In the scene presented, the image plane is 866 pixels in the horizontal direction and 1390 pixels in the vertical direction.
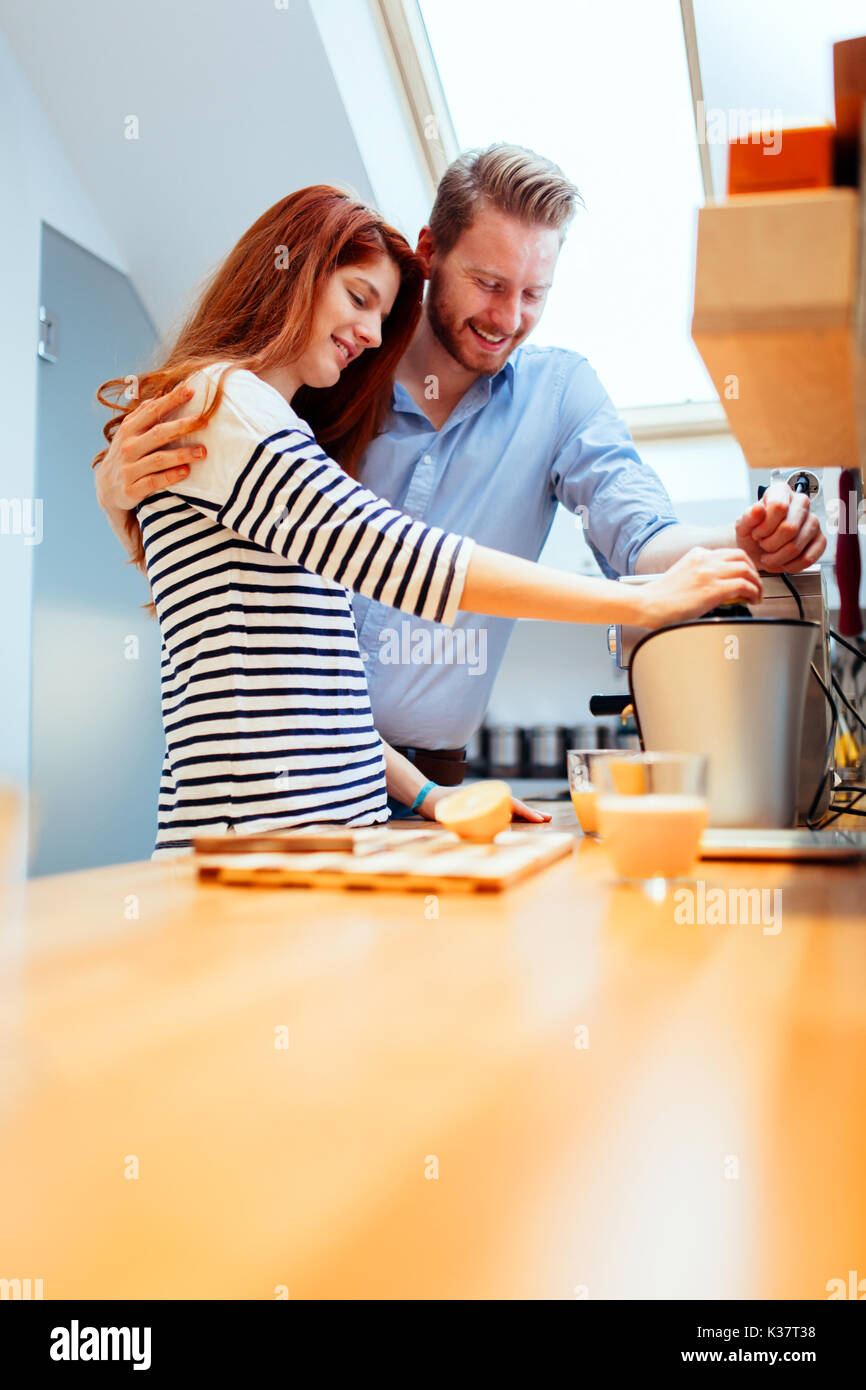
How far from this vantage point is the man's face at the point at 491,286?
5.25 feet

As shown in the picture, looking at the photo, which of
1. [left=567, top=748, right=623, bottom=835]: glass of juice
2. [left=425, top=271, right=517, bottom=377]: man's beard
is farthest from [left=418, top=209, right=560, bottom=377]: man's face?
[left=567, top=748, right=623, bottom=835]: glass of juice

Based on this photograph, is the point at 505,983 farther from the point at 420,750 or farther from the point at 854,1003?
the point at 420,750

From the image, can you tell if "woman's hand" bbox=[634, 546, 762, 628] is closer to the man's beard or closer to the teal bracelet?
the teal bracelet

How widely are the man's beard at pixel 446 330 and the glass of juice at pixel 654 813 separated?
1064 millimetres

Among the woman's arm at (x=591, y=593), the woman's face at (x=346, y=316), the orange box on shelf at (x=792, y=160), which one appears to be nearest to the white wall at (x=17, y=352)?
the woman's face at (x=346, y=316)

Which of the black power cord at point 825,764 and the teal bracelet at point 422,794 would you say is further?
the teal bracelet at point 422,794

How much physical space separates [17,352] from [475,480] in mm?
1547

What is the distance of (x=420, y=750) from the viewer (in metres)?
1.72

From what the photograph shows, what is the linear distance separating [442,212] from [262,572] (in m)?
0.91

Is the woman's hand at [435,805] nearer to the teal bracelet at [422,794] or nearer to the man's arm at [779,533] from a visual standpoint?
the teal bracelet at [422,794]

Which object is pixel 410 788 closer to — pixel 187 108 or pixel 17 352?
pixel 17 352

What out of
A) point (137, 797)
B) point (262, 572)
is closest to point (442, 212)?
point (262, 572)

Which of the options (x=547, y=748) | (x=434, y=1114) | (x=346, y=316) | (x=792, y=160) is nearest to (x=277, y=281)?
(x=346, y=316)

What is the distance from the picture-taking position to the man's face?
1600mm
